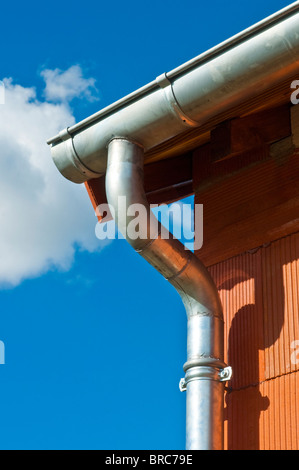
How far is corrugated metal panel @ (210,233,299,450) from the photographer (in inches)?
325

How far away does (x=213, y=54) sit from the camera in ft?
27.7

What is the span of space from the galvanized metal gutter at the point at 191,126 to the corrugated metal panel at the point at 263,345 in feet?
0.90

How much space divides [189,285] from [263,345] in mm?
917

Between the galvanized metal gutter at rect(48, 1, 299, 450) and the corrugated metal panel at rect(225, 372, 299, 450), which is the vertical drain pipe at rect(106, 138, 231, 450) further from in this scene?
the corrugated metal panel at rect(225, 372, 299, 450)

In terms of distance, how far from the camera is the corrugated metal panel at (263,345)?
826 centimetres

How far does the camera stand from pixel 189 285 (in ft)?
29.2

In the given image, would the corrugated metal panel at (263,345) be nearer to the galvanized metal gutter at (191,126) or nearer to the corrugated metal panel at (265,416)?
the corrugated metal panel at (265,416)

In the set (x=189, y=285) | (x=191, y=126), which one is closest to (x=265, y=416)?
(x=189, y=285)

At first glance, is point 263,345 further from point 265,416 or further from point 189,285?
point 189,285

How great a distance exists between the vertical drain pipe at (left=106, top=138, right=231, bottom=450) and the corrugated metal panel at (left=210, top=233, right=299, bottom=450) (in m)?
0.27

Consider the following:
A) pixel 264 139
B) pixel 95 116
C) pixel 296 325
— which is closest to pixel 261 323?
pixel 296 325

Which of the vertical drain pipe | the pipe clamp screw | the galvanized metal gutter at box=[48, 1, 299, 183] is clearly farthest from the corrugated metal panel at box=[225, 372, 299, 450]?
the galvanized metal gutter at box=[48, 1, 299, 183]

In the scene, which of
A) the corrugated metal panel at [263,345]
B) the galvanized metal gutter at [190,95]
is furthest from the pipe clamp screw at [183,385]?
the galvanized metal gutter at [190,95]
